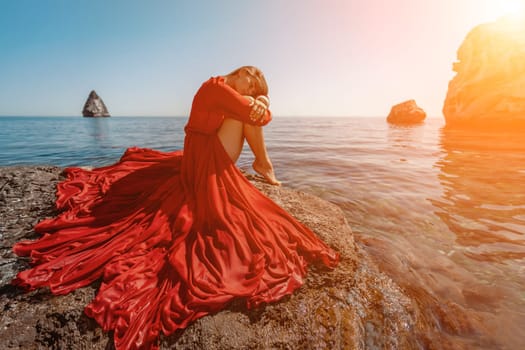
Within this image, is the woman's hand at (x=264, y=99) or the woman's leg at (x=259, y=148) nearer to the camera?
the woman's hand at (x=264, y=99)

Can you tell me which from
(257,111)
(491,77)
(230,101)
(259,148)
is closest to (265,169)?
(259,148)

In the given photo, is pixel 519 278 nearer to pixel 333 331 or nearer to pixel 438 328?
pixel 438 328

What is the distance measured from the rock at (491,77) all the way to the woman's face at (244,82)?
48.1 meters

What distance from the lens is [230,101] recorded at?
104 inches

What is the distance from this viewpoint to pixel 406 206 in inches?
206

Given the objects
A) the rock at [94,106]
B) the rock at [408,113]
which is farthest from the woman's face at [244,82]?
the rock at [94,106]

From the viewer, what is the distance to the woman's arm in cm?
262

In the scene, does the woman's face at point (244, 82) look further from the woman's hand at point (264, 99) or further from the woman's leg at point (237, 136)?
the woman's leg at point (237, 136)

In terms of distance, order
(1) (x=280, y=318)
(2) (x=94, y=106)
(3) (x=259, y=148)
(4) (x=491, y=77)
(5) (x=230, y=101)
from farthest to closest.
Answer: (2) (x=94, y=106)
(4) (x=491, y=77)
(3) (x=259, y=148)
(5) (x=230, y=101)
(1) (x=280, y=318)

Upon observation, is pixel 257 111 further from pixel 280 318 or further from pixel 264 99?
pixel 280 318

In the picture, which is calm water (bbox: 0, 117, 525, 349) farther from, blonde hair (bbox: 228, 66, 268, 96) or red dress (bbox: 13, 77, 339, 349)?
blonde hair (bbox: 228, 66, 268, 96)

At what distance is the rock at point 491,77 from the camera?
33812mm

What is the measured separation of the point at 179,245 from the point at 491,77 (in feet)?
172

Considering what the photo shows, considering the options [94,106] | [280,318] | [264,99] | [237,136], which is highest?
[94,106]
